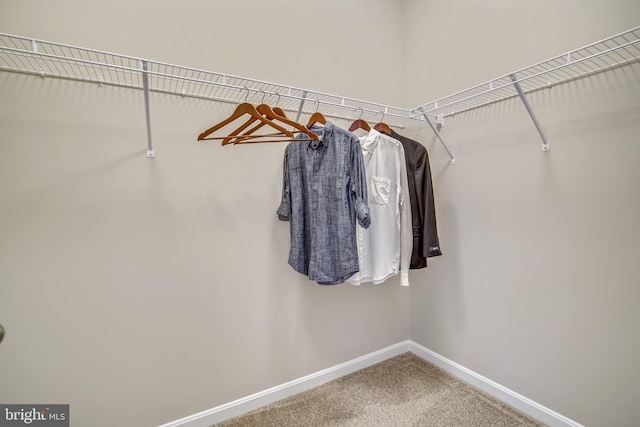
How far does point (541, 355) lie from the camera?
5.08 feet

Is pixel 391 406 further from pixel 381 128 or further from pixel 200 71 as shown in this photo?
pixel 200 71

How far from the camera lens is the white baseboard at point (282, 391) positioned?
61.3 inches

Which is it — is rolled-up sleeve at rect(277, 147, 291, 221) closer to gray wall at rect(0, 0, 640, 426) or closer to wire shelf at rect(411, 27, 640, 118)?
gray wall at rect(0, 0, 640, 426)

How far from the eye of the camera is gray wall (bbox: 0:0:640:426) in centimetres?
125

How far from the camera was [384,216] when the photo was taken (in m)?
1.66

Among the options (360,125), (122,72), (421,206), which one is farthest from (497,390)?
(122,72)

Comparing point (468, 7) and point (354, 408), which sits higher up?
point (468, 7)

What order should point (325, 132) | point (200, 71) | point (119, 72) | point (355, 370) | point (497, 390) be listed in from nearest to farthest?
1. point (200, 71)
2. point (119, 72)
3. point (325, 132)
4. point (497, 390)
5. point (355, 370)

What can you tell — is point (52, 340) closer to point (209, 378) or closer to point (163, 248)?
point (163, 248)

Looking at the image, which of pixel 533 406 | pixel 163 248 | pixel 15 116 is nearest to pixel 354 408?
pixel 533 406

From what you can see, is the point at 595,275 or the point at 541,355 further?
the point at 541,355

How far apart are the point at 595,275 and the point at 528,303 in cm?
34

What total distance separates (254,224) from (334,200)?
500 millimetres

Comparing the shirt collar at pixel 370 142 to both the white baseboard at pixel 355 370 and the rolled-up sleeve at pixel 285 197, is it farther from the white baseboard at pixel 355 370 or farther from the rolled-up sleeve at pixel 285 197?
the white baseboard at pixel 355 370
